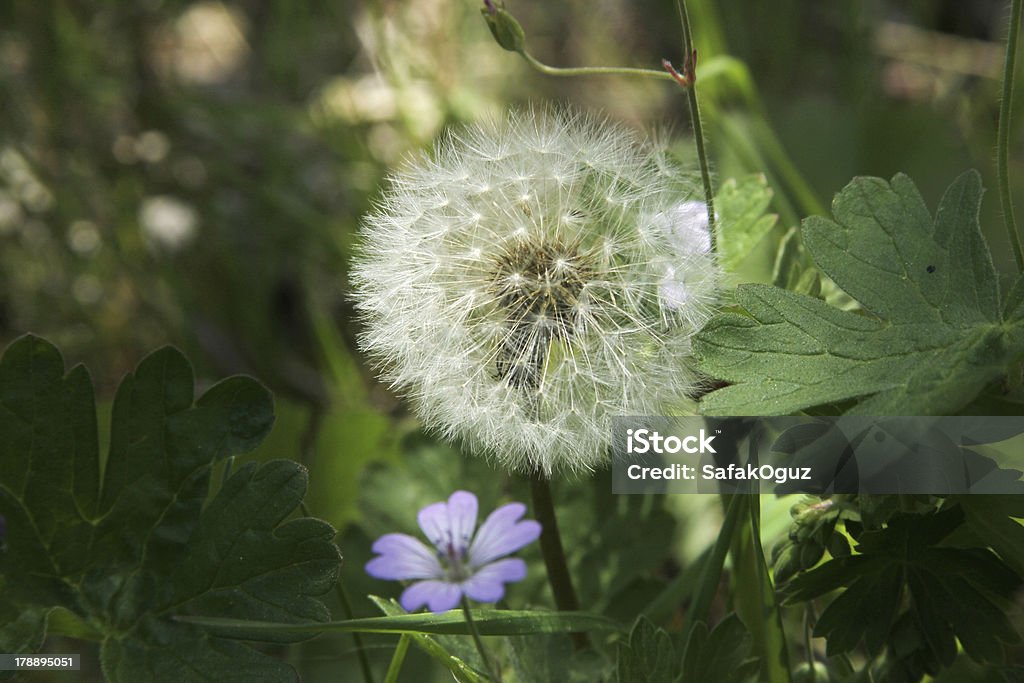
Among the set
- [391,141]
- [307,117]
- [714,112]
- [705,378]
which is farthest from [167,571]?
[391,141]

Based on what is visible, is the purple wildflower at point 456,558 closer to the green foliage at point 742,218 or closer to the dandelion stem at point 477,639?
the dandelion stem at point 477,639

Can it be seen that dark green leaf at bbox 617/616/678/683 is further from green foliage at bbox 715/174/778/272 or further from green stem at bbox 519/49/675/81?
green stem at bbox 519/49/675/81

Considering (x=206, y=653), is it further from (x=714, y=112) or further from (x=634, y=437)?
(x=714, y=112)

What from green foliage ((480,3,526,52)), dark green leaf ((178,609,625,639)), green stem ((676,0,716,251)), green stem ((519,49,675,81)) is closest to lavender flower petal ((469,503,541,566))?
dark green leaf ((178,609,625,639))

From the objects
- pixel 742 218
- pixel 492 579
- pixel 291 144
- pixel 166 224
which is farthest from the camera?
pixel 291 144

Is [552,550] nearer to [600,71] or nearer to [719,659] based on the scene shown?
[719,659]

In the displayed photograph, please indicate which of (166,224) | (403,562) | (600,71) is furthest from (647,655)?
(166,224)

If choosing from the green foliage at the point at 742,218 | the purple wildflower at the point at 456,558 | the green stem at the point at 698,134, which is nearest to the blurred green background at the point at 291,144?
the green foliage at the point at 742,218
